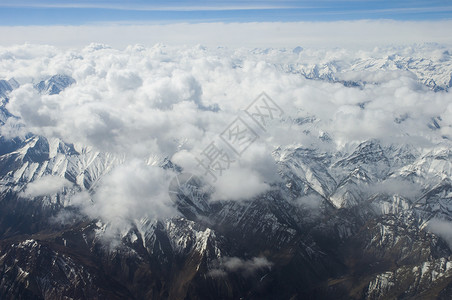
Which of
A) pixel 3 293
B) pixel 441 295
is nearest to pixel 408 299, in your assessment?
pixel 441 295

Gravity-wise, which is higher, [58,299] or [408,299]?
[58,299]

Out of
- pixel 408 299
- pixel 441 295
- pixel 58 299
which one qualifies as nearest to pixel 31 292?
pixel 58 299

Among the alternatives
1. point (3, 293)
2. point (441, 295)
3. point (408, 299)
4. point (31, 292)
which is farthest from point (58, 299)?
point (441, 295)

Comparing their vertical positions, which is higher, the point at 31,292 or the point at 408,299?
the point at 31,292

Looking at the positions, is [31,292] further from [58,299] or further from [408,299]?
[408,299]

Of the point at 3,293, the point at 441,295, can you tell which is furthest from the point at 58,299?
the point at 441,295

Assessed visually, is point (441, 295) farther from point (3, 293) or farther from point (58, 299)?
point (3, 293)
